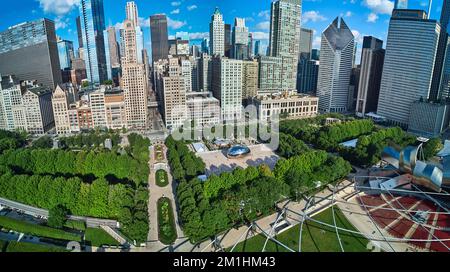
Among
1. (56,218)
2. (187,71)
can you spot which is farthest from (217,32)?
(56,218)

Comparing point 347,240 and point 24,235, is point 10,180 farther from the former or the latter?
point 347,240

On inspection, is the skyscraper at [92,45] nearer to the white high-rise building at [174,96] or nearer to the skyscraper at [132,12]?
the skyscraper at [132,12]

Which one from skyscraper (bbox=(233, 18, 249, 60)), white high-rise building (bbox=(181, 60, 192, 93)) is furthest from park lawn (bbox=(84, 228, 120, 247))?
skyscraper (bbox=(233, 18, 249, 60))

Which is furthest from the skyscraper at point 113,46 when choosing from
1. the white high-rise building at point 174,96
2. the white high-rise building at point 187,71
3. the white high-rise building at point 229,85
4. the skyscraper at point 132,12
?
the white high-rise building at point 174,96

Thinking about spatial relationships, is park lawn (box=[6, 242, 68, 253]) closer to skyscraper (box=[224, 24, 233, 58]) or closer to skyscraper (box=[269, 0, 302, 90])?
skyscraper (box=[269, 0, 302, 90])

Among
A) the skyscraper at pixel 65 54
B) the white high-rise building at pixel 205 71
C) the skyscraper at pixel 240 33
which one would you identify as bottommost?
the white high-rise building at pixel 205 71

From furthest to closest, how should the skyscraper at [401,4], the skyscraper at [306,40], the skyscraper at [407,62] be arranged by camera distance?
the skyscraper at [306,40] < the skyscraper at [401,4] < the skyscraper at [407,62]

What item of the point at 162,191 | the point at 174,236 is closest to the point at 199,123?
the point at 162,191

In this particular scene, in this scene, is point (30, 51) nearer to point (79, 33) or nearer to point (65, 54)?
point (79, 33)
